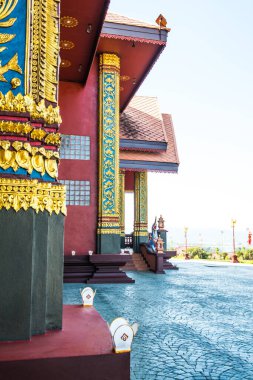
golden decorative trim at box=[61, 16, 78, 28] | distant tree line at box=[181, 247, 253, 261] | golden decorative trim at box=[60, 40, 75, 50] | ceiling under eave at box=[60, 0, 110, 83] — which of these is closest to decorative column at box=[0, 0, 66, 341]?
ceiling under eave at box=[60, 0, 110, 83]

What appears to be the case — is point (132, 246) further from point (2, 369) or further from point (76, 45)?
point (2, 369)

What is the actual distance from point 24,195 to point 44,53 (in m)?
1.27

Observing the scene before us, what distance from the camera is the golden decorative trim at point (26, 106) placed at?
2.86 meters

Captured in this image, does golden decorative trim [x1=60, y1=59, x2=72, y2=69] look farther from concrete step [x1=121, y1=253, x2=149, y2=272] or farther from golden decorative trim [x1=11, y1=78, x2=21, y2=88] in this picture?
concrete step [x1=121, y1=253, x2=149, y2=272]

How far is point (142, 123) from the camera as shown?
1427 centimetres

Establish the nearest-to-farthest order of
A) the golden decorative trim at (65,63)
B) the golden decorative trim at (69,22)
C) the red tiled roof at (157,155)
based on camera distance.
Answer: the golden decorative trim at (69,22)
the golden decorative trim at (65,63)
the red tiled roof at (157,155)

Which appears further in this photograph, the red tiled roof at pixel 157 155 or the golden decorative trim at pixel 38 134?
the red tiled roof at pixel 157 155

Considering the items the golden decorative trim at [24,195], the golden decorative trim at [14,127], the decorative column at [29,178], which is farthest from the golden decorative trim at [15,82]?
the golden decorative trim at [24,195]

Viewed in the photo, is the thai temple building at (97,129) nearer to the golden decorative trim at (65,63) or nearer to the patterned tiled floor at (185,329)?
the golden decorative trim at (65,63)

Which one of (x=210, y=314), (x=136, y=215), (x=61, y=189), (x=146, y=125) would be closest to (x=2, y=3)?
(x=61, y=189)

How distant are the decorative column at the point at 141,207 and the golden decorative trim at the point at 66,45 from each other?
8.43m

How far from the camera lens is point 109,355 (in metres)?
2.24

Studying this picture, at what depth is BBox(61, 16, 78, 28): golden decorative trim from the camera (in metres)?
7.80

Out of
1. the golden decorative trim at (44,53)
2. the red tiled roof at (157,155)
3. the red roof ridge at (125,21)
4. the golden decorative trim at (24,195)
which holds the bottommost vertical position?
the golden decorative trim at (24,195)
